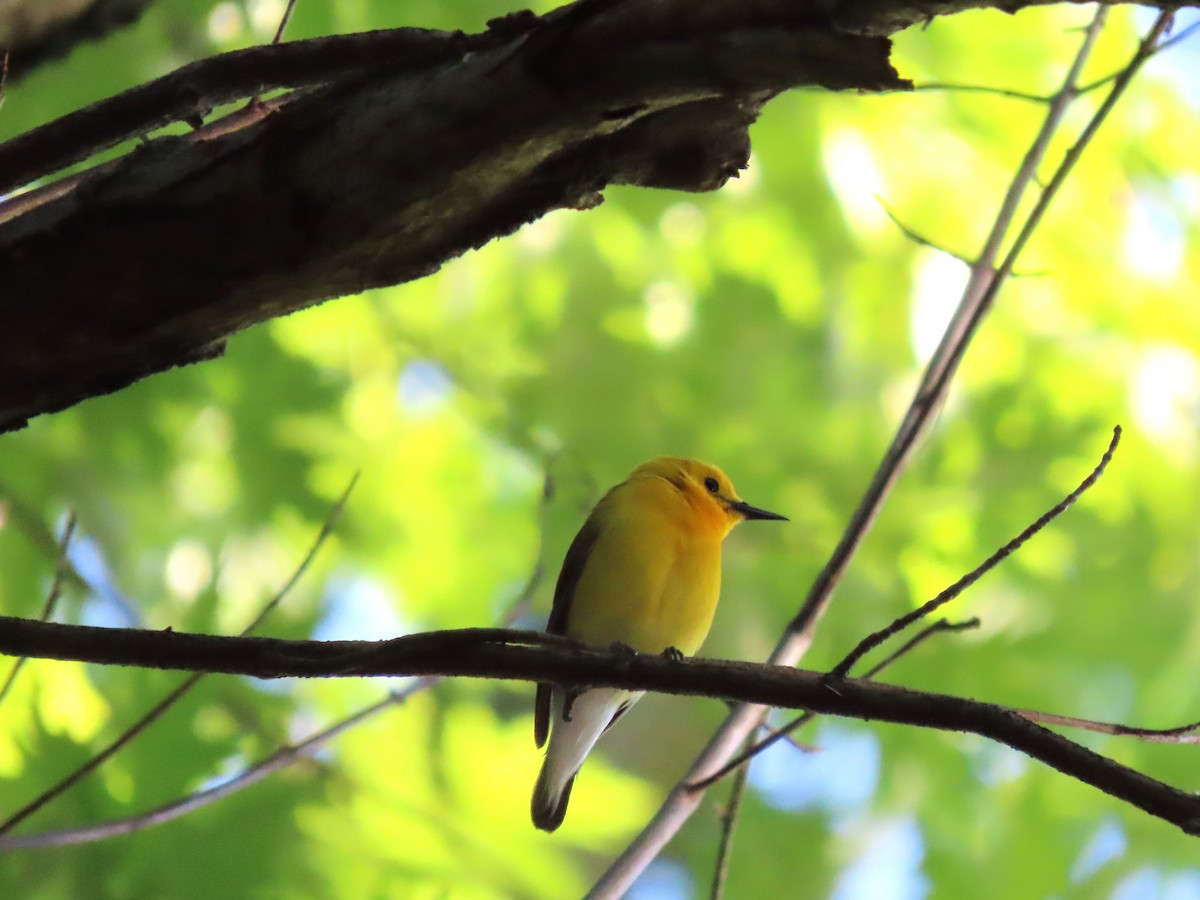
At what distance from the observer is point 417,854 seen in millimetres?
4949

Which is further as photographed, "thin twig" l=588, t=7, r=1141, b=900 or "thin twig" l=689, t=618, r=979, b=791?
"thin twig" l=588, t=7, r=1141, b=900

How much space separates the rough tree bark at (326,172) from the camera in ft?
5.93

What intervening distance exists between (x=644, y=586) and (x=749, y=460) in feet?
5.38

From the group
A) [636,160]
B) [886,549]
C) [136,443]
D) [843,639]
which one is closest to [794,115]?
[886,549]

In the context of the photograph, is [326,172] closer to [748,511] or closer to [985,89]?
[985,89]

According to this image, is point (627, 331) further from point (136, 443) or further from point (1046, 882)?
point (1046, 882)

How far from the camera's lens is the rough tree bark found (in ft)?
5.93

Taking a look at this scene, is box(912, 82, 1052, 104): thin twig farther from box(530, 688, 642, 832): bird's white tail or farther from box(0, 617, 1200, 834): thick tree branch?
box(530, 688, 642, 832): bird's white tail

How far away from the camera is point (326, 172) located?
6.25 ft

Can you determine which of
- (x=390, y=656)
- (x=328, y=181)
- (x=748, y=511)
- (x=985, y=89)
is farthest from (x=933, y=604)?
(x=748, y=511)

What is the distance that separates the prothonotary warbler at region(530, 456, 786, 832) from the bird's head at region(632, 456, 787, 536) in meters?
0.33

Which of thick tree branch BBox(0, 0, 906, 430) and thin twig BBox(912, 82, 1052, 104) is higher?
thin twig BBox(912, 82, 1052, 104)

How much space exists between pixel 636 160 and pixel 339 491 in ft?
13.3

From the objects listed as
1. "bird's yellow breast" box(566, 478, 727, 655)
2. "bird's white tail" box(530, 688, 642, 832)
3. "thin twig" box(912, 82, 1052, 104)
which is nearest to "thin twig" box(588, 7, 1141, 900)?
"thin twig" box(912, 82, 1052, 104)
